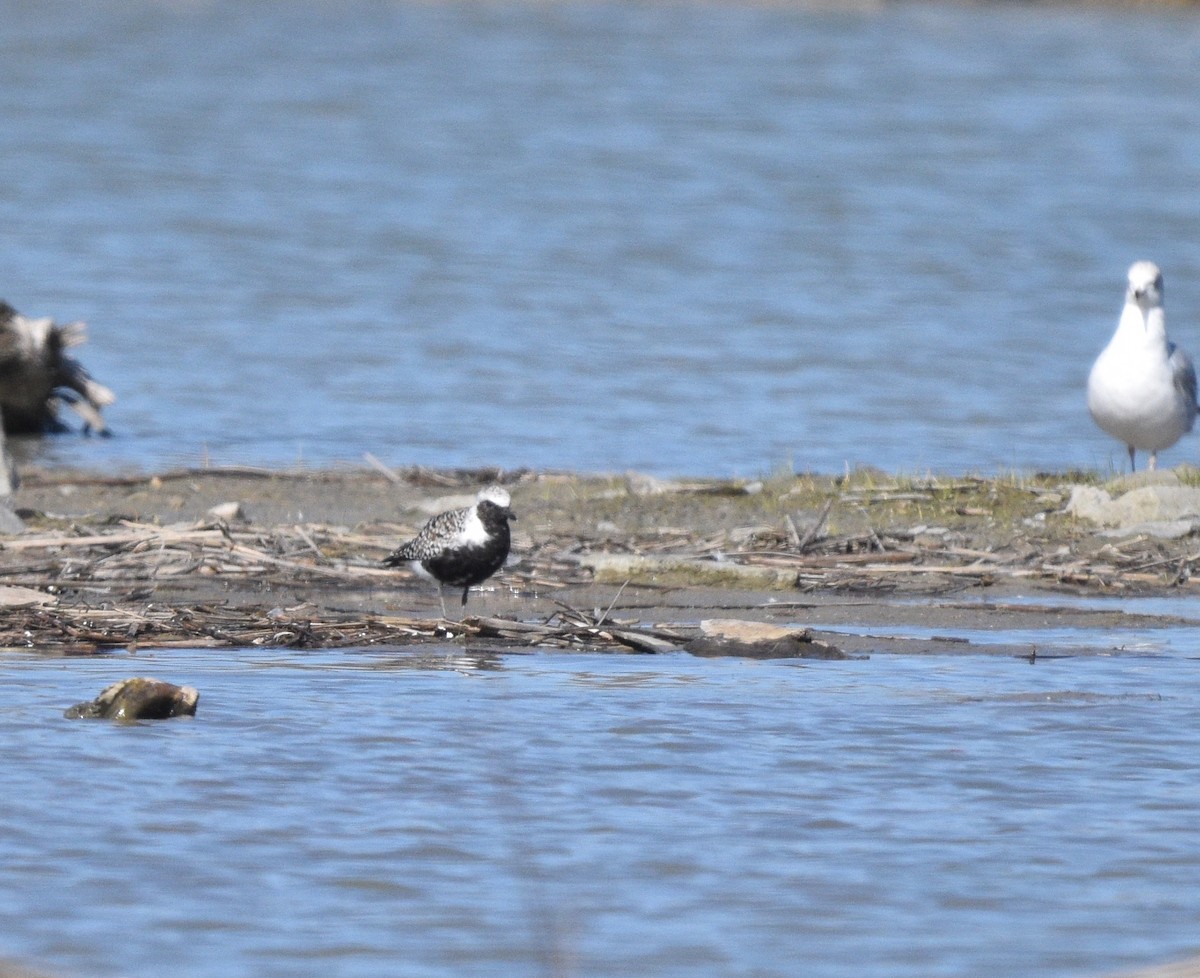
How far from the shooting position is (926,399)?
730 inches

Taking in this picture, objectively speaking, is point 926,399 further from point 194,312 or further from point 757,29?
point 757,29

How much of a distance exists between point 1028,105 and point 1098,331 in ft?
60.2

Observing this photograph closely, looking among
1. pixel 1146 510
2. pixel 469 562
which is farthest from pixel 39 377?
pixel 1146 510

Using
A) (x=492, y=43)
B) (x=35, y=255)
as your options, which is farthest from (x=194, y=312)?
(x=492, y=43)

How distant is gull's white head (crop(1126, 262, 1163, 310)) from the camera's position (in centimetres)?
1265

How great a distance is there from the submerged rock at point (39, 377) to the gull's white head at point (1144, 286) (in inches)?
313

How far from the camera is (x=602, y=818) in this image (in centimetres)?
621

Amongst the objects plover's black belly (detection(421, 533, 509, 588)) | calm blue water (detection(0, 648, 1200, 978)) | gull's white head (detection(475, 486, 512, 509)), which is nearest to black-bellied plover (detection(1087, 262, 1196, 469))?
calm blue water (detection(0, 648, 1200, 978))

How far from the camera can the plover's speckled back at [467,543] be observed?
8.95 m

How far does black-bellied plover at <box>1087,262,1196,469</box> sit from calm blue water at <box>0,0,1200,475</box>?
8.36 feet

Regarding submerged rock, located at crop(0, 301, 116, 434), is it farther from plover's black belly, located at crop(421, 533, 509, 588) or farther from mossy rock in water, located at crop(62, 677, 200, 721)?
mossy rock in water, located at crop(62, 677, 200, 721)

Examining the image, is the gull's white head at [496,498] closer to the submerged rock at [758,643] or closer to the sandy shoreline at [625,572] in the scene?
the sandy shoreline at [625,572]

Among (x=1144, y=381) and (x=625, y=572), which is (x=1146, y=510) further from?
(x=625, y=572)

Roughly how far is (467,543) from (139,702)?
213 centimetres
